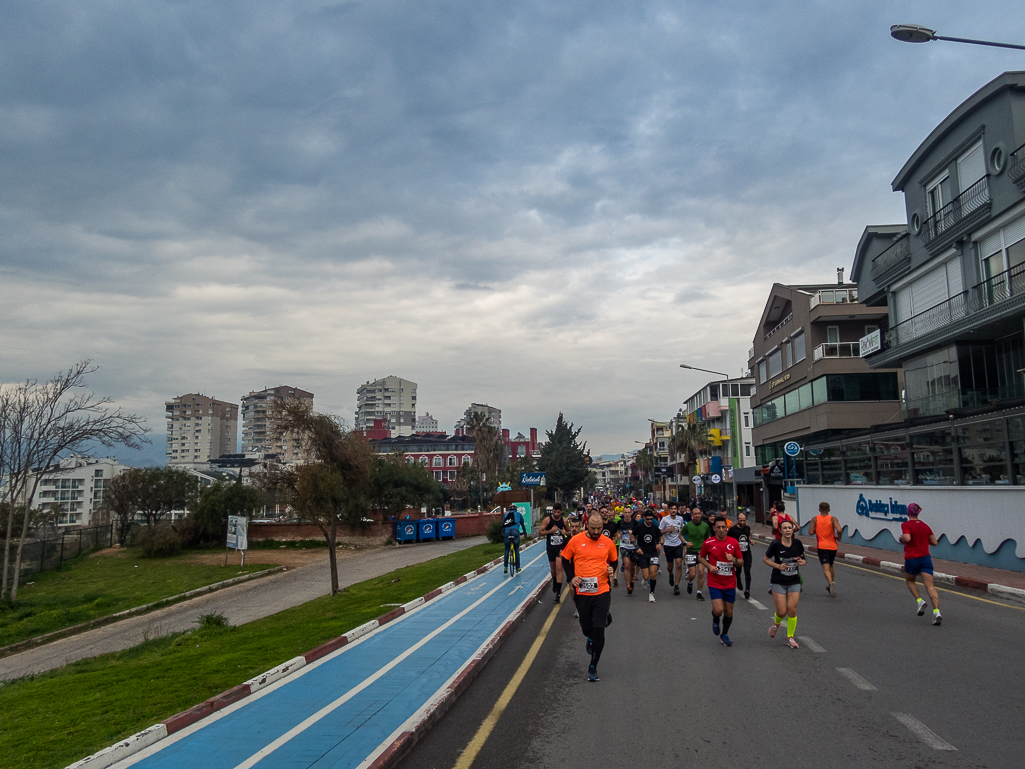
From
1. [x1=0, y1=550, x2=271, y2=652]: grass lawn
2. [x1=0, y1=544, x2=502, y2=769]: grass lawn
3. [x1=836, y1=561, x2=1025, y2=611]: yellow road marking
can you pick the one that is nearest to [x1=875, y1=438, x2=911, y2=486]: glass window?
[x1=836, y1=561, x2=1025, y2=611]: yellow road marking

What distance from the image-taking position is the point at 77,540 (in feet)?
132

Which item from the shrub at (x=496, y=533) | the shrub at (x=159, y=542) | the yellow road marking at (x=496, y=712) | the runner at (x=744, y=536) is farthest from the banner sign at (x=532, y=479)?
the yellow road marking at (x=496, y=712)

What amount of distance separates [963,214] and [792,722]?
1050 inches

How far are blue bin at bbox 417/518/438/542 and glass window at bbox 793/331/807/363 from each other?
1085 inches

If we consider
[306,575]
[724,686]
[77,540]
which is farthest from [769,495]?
[724,686]

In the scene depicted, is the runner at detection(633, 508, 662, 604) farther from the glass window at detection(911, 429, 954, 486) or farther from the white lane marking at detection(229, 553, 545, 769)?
the glass window at detection(911, 429, 954, 486)

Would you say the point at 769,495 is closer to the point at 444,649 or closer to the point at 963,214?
the point at 963,214

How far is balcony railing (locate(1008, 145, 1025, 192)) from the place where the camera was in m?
23.1

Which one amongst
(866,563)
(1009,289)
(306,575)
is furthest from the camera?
(306,575)

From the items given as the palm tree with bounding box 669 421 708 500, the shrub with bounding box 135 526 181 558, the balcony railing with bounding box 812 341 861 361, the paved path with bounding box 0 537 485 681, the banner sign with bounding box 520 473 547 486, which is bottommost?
the paved path with bounding box 0 537 485 681

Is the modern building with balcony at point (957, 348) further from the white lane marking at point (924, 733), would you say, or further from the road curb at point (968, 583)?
the white lane marking at point (924, 733)

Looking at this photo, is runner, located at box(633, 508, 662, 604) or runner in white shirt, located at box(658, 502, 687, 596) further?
runner in white shirt, located at box(658, 502, 687, 596)

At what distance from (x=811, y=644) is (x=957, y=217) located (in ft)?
78.2

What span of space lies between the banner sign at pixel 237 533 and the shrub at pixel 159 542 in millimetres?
8340
